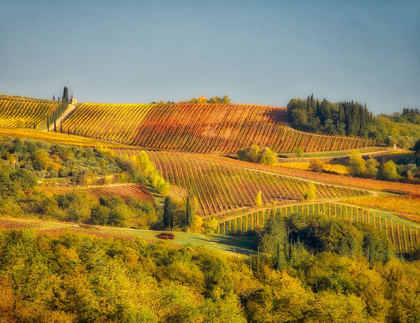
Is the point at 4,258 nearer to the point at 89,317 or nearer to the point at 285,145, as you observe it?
the point at 89,317

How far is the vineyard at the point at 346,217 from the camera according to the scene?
86.0 metres

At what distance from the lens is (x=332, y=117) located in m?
148

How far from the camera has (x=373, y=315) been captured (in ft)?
180

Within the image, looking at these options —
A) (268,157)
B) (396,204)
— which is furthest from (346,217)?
(268,157)

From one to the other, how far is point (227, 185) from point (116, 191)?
17413mm

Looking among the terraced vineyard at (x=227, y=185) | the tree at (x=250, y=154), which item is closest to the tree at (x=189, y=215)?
the terraced vineyard at (x=227, y=185)

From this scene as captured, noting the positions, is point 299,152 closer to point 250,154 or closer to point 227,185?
point 250,154

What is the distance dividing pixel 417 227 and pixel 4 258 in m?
52.7

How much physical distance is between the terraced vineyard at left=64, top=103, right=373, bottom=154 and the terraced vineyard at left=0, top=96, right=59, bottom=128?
5678 millimetres

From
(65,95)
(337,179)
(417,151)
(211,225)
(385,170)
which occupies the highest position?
(65,95)

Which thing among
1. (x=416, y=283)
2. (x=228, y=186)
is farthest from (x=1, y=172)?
(x=416, y=283)

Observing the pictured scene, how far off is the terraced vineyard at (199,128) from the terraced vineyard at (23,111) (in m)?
5.68

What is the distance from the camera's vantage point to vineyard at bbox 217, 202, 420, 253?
86.0 meters

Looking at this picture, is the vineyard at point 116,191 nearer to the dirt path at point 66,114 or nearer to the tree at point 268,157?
the tree at point 268,157
